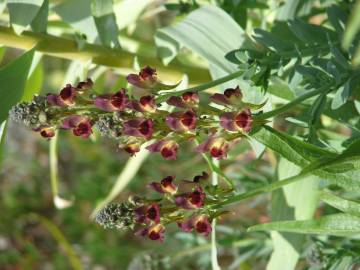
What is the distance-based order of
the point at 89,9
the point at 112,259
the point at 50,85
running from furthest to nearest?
the point at 112,259 < the point at 50,85 < the point at 89,9

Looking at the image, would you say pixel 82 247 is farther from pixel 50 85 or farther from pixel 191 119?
pixel 191 119

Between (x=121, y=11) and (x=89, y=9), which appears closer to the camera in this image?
(x=89, y=9)

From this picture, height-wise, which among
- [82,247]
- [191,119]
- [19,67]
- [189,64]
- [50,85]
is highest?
[191,119]

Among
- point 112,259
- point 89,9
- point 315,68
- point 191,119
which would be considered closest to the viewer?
point 191,119

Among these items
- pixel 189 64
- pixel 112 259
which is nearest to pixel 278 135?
pixel 189 64

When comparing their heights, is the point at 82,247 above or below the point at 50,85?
below

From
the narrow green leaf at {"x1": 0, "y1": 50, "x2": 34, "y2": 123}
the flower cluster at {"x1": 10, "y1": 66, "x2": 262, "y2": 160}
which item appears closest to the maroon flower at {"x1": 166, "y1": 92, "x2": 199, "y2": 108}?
the flower cluster at {"x1": 10, "y1": 66, "x2": 262, "y2": 160}

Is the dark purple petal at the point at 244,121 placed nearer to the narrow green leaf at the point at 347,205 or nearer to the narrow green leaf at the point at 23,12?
the narrow green leaf at the point at 347,205

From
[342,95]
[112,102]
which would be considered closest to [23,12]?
[112,102]
